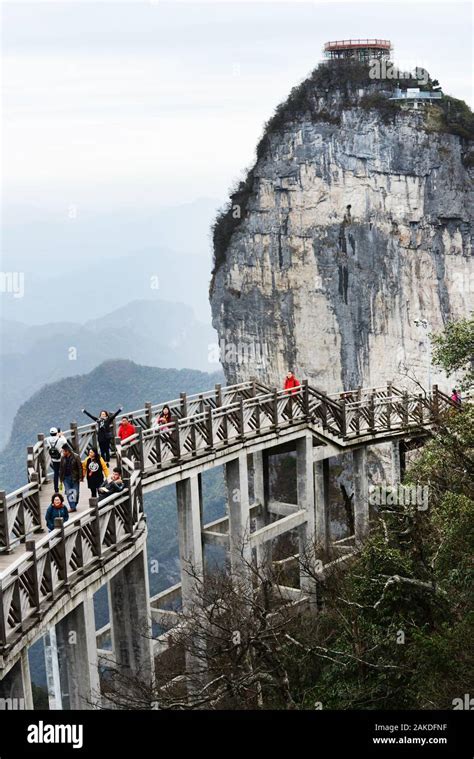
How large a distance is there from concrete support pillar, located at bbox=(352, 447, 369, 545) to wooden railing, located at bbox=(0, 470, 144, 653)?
46.5 feet

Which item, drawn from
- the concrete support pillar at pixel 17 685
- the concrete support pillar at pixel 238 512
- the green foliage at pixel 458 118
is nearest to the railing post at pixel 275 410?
the concrete support pillar at pixel 238 512

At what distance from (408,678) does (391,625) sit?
968 millimetres

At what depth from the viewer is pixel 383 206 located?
71688 millimetres

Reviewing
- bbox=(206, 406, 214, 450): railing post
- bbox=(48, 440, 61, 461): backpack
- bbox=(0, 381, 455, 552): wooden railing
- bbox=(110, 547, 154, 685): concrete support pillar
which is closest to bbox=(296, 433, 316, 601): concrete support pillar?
bbox=(0, 381, 455, 552): wooden railing

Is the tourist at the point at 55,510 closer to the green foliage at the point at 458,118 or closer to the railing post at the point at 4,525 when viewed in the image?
the railing post at the point at 4,525

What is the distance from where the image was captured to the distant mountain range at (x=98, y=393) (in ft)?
550

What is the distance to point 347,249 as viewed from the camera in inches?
2928

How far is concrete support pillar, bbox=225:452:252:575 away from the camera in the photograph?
27.6 m

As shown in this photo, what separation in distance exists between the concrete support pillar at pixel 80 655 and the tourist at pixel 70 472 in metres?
2.19

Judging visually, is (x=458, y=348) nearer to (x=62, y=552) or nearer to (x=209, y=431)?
(x=209, y=431)

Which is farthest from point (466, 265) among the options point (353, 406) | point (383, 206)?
point (353, 406)

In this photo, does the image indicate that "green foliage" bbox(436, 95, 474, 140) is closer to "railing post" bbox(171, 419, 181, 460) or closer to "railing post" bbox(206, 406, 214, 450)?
"railing post" bbox(206, 406, 214, 450)

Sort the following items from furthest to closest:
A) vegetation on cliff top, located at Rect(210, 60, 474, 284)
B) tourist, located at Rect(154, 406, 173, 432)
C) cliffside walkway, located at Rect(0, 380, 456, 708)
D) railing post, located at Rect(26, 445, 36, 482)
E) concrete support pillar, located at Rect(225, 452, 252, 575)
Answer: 1. vegetation on cliff top, located at Rect(210, 60, 474, 284)
2. concrete support pillar, located at Rect(225, 452, 252, 575)
3. tourist, located at Rect(154, 406, 173, 432)
4. railing post, located at Rect(26, 445, 36, 482)
5. cliffside walkway, located at Rect(0, 380, 456, 708)
